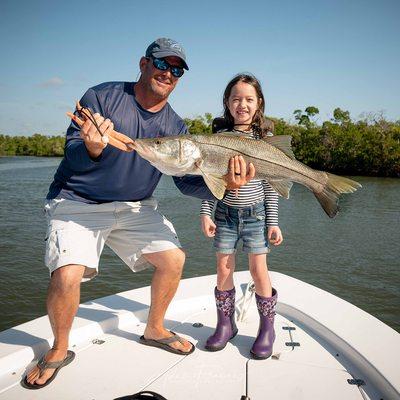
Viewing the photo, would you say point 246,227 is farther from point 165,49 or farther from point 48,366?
point 48,366

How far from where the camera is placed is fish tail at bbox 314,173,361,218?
2785mm

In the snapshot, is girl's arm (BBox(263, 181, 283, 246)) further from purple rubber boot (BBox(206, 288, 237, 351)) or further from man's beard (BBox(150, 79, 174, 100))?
man's beard (BBox(150, 79, 174, 100))

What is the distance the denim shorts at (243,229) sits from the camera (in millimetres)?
2965

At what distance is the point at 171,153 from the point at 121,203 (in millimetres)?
672

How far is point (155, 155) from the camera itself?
2.71m

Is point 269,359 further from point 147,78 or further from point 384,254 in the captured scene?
point 384,254

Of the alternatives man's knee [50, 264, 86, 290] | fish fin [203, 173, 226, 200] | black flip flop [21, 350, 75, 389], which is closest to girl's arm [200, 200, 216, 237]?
fish fin [203, 173, 226, 200]

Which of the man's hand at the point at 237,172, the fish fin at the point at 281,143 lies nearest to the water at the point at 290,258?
the fish fin at the point at 281,143

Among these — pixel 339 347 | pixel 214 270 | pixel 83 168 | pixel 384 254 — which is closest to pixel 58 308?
pixel 83 168

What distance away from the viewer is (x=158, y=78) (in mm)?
3027

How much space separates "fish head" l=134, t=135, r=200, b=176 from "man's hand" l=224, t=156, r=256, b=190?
27 cm

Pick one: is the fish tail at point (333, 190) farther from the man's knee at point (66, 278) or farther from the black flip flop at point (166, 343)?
the man's knee at point (66, 278)

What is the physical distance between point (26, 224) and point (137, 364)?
11.4m

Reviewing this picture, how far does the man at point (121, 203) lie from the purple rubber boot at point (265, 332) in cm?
53
